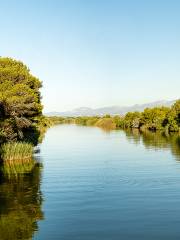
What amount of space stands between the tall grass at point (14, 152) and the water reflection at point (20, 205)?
9903mm

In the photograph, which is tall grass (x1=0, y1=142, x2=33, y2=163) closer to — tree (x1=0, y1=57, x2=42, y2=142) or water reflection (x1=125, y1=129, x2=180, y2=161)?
tree (x1=0, y1=57, x2=42, y2=142)

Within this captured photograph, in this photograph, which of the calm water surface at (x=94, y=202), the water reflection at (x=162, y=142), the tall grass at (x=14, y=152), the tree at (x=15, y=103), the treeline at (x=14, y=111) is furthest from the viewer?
the water reflection at (x=162, y=142)

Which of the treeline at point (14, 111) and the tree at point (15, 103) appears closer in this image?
the treeline at point (14, 111)

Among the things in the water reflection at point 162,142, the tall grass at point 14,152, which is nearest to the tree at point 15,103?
the tall grass at point 14,152

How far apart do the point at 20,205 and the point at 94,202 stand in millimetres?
5659

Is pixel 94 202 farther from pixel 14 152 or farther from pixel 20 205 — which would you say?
pixel 14 152

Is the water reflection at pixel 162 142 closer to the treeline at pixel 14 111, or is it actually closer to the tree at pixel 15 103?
the treeline at pixel 14 111

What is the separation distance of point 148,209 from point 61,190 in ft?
35.6

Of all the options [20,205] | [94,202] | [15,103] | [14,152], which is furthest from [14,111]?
[94,202]

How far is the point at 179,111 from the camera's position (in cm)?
14925

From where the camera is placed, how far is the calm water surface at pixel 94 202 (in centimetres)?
2744

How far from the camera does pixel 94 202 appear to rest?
3584 cm

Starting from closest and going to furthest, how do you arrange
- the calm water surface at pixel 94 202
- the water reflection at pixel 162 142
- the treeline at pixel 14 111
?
1. the calm water surface at pixel 94 202
2. the treeline at pixel 14 111
3. the water reflection at pixel 162 142

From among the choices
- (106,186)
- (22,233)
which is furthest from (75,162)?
(22,233)
